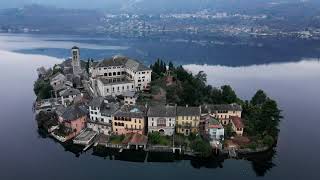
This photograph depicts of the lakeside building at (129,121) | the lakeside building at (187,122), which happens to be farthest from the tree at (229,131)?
the lakeside building at (129,121)

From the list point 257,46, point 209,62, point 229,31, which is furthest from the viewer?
point 229,31

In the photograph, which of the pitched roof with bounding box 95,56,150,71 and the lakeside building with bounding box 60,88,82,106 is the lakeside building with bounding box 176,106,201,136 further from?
the lakeside building with bounding box 60,88,82,106

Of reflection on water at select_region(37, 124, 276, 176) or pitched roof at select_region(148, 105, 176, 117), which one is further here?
pitched roof at select_region(148, 105, 176, 117)

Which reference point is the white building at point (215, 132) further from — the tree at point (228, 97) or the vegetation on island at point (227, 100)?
the tree at point (228, 97)

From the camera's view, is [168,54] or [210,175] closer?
[210,175]

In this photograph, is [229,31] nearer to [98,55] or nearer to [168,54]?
[168,54]

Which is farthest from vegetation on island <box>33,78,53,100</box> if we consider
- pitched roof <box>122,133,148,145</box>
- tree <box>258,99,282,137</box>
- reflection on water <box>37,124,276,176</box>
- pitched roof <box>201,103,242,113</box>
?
tree <box>258,99,282,137</box>

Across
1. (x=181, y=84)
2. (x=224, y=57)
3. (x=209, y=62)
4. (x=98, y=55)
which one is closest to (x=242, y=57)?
(x=224, y=57)
